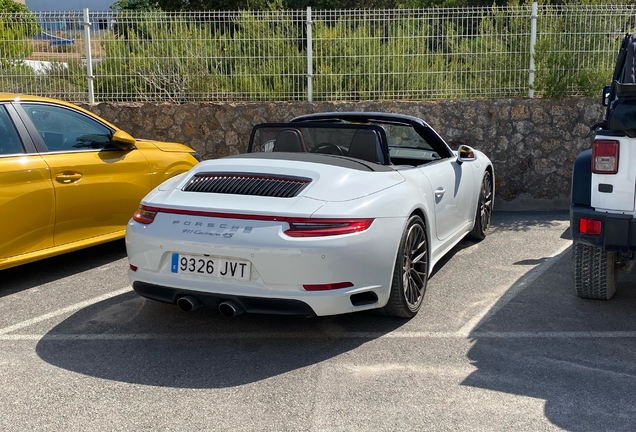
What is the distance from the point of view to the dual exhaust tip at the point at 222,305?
14.3 ft

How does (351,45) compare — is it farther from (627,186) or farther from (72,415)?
(72,415)

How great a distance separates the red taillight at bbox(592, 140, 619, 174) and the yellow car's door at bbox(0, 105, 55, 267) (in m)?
4.33

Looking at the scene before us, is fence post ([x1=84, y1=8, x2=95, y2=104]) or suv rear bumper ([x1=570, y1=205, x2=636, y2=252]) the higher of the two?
fence post ([x1=84, y1=8, x2=95, y2=104])

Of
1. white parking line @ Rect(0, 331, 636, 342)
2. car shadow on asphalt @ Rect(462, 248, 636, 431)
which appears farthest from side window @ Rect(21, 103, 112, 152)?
car shadow on asphalt @ Rect(462, 248, 636, 431)

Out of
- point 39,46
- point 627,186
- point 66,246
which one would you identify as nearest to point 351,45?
point 39,46

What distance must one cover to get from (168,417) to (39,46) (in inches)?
338

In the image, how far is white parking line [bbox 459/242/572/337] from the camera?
5.03 metres

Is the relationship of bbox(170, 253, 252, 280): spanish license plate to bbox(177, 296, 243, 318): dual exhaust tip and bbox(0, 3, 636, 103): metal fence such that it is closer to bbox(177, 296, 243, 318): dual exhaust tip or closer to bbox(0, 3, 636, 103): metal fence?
bbox(177, 296, 243, 318): dual exhaust tip

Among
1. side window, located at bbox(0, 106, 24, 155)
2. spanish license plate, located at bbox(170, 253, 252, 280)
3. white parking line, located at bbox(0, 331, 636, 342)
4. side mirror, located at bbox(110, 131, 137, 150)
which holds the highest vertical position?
side window, located at bbox(0, 106, 24, 155)

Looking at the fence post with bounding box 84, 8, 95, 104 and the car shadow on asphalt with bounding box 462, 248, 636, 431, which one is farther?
the fence post with bounding box 84, 8, 95, 104

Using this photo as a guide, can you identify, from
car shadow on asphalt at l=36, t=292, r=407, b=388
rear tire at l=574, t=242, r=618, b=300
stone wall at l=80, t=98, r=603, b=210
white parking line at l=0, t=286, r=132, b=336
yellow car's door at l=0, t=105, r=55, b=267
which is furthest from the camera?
stone wall at l=80, t=98, r=603, b=210

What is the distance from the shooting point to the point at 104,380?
4082mm

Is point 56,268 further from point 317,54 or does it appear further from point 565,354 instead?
point 317,54

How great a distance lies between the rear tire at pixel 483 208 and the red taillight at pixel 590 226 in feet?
7.73
